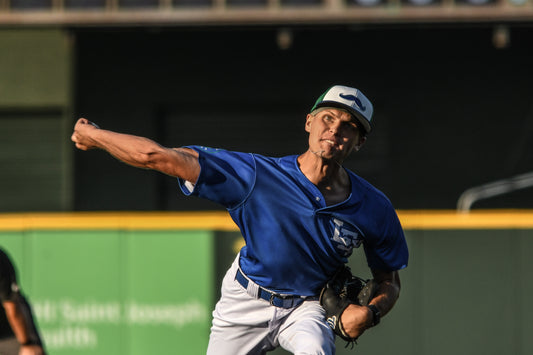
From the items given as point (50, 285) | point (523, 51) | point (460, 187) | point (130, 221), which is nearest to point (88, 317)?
point (50, 285)

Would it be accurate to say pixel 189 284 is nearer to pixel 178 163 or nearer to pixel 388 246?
pixel 388 246

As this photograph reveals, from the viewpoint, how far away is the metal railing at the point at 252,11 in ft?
36.0

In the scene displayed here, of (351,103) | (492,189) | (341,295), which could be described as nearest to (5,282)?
(341,295)

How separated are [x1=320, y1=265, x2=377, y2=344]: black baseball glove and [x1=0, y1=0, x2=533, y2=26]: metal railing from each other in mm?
7058

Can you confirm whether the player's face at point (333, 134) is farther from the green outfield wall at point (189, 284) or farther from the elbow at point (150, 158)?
the green outfield wall at point (189, 284)

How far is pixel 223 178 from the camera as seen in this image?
4.10 meters

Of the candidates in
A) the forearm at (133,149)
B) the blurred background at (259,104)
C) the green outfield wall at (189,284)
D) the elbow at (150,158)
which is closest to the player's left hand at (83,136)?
the forearm at (133,149)

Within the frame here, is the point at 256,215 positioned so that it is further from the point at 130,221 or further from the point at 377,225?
the point at 130,221

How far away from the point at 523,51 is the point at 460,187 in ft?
7.50

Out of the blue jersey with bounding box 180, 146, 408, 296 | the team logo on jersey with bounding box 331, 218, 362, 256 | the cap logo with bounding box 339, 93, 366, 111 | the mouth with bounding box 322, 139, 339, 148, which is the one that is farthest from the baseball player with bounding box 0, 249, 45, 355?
the cap logo with bounding box 339, 93, 366, 111

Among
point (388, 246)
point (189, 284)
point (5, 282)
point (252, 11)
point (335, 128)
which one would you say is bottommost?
point (189, 284)

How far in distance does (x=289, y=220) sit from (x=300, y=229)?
7 cm

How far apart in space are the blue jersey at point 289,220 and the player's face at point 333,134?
20 centimetres

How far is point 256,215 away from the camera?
424 cm
